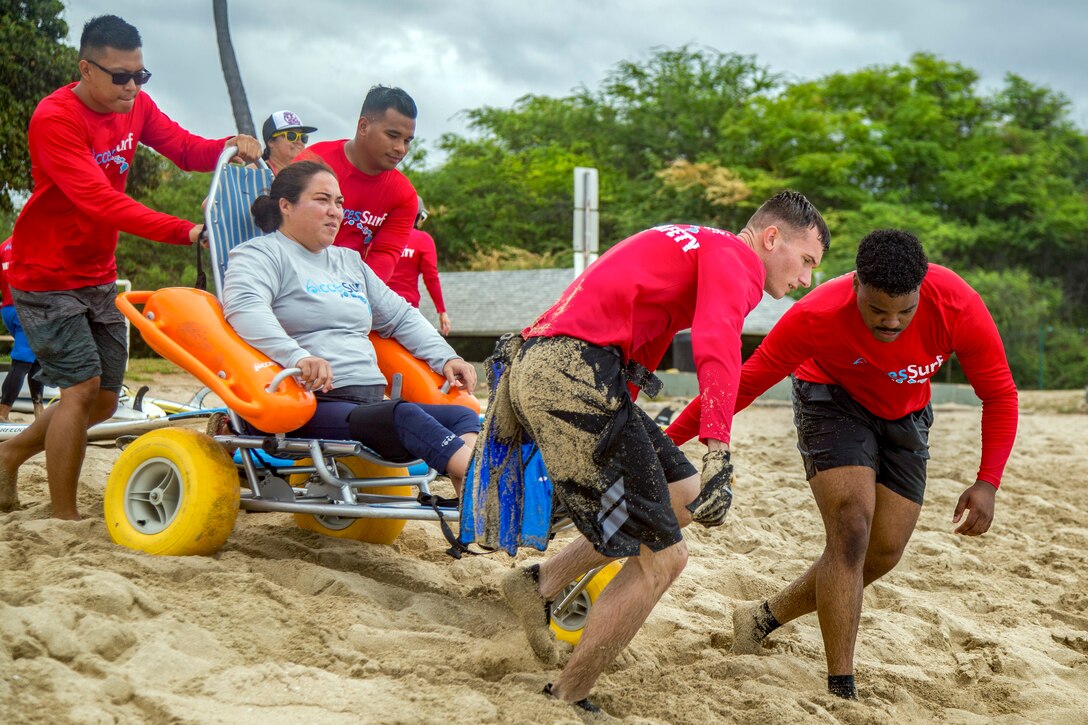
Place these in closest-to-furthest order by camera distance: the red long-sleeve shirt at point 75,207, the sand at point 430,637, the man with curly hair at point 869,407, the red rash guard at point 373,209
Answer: the sand at point 430,637 < the man with curly hair at point 869,407 < the red long-sleeve shirt at point 75,207 < the red rash guard at point 373,209

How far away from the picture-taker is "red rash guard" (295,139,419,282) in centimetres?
522

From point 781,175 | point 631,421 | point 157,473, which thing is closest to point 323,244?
point 157,473

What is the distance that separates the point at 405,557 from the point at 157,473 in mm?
1115

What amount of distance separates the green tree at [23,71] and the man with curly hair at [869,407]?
10.8 meters

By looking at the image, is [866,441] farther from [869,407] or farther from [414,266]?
[414,266]

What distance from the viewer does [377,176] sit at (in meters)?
5.25

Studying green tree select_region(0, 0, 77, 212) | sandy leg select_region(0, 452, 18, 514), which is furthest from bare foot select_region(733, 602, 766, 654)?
green tree select_region(0, 0, 77, 212)

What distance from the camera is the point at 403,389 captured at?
15.5ft

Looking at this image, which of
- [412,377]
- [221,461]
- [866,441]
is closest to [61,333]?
[221,461]

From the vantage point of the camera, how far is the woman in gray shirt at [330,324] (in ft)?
13.4

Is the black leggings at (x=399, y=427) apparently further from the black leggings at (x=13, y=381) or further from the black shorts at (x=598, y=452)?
the black leggings at (x=13, y=381)

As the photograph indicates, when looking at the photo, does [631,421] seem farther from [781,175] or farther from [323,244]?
[781,175]

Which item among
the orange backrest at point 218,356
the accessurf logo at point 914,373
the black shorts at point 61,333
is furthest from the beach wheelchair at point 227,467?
the accessurf logo at point 914,373

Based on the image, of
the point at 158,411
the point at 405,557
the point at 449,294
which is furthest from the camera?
the point at 449,294
